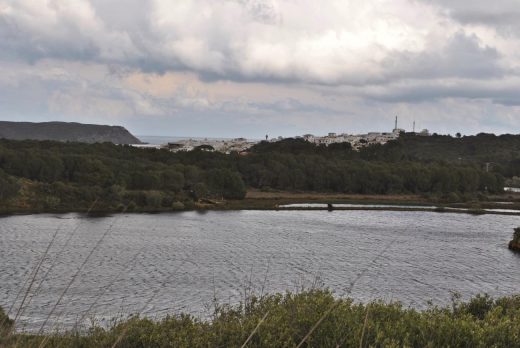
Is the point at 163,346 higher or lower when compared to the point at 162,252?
higher

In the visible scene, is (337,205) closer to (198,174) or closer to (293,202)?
(293,202)

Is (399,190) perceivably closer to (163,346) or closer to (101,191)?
(101,191)

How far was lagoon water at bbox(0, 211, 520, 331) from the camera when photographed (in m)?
30.1

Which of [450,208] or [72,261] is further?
[450,208]

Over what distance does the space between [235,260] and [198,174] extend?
156 ft

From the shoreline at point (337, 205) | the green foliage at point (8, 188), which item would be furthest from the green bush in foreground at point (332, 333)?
the green foliage at point (8, 188)

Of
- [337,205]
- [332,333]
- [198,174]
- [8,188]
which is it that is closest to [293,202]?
[337,205]

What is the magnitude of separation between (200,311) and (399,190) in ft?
261

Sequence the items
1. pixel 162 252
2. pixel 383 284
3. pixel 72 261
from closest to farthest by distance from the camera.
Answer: pixel 383 284 < pixel 72 261 < pixel 162 252

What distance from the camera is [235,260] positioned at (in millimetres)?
42250

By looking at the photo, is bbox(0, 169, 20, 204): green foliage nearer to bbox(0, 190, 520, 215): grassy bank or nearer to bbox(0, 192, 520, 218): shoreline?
bbox(0, 190, 520, 215): grassy bank

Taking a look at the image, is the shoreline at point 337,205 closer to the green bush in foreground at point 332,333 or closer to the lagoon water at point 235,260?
the lagoon water at point 235,260

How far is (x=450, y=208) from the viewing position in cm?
8700

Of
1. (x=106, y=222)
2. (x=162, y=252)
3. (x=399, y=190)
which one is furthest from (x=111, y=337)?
(x=399, y=190)
